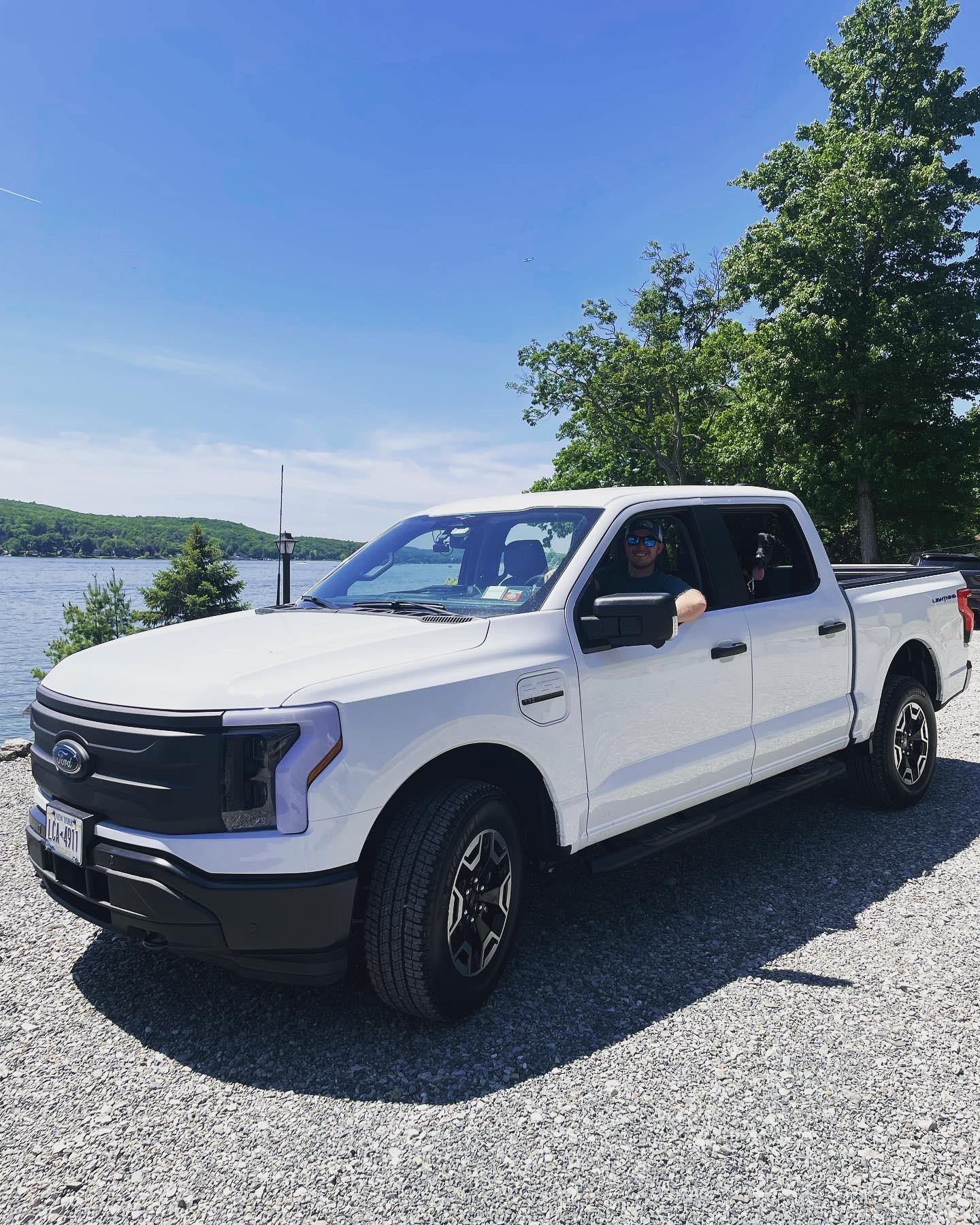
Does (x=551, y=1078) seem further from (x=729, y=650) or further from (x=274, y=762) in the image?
(x=729, y=650)

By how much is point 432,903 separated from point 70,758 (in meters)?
1.33

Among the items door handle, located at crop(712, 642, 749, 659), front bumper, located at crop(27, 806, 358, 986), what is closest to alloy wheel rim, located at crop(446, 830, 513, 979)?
front bumper, located at crop(27, 806, 358, 986)

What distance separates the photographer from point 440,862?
2855 mm

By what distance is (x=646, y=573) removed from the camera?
409 cm

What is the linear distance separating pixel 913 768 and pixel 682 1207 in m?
4.12

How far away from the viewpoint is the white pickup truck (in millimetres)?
2682

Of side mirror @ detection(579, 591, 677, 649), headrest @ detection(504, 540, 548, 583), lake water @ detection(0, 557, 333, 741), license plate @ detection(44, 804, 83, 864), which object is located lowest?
lake water @ detection(0, 557, 333, 741)

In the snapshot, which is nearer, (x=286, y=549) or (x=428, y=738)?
(x=428, y=738)

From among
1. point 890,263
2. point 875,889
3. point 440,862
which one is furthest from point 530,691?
point 890,263

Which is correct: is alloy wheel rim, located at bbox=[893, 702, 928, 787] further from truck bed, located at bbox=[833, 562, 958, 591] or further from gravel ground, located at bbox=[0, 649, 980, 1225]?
gravel ground, located at bbox=[0, 649, 980, 1225]

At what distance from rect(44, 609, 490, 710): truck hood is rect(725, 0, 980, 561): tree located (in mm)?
27123

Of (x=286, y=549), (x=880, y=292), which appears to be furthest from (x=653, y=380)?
(x=286, y=549)

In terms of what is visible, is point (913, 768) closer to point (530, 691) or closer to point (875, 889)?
point (875, 889)

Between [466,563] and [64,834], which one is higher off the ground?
[466,563]
